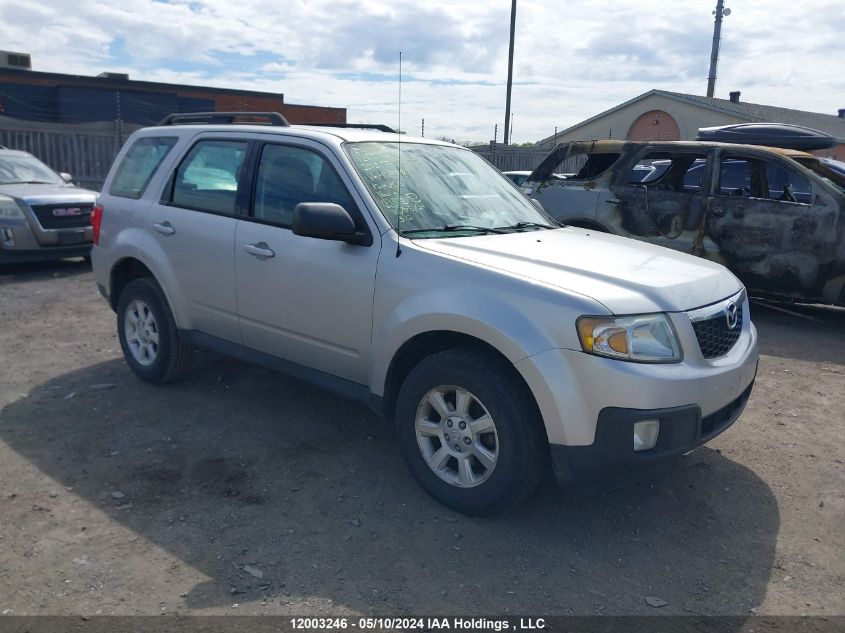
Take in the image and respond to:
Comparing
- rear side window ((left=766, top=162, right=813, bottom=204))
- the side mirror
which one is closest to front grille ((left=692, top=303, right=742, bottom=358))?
the side mirror

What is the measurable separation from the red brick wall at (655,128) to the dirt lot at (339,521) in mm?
26903

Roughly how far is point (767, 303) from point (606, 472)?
6.30 metres

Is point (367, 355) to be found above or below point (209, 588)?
above

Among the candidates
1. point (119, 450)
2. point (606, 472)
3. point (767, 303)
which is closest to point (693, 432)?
point (606, 472)

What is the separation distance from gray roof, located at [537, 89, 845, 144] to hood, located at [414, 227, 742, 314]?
25.1m

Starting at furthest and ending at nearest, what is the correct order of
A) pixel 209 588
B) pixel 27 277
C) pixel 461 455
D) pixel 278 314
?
pixel 27 277
pixel 278 314
pixel 461 455
pixel 209 588

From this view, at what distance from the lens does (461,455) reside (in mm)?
3586

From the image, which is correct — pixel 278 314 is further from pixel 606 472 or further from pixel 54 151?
pixel 54 151

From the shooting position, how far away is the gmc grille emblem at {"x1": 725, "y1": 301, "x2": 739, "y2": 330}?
3688mm

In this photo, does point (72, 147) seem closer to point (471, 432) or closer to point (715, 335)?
point (471, 432)

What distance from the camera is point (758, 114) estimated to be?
3038cm

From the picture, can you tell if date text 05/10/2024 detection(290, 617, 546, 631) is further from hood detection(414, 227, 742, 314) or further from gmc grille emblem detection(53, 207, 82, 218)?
gmc grille emblem detection(53, 207, 82, 218)

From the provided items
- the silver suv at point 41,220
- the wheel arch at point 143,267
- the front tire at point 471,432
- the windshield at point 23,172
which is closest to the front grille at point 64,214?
the silver suv at point 41,220

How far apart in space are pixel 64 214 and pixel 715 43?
96.9 ft
